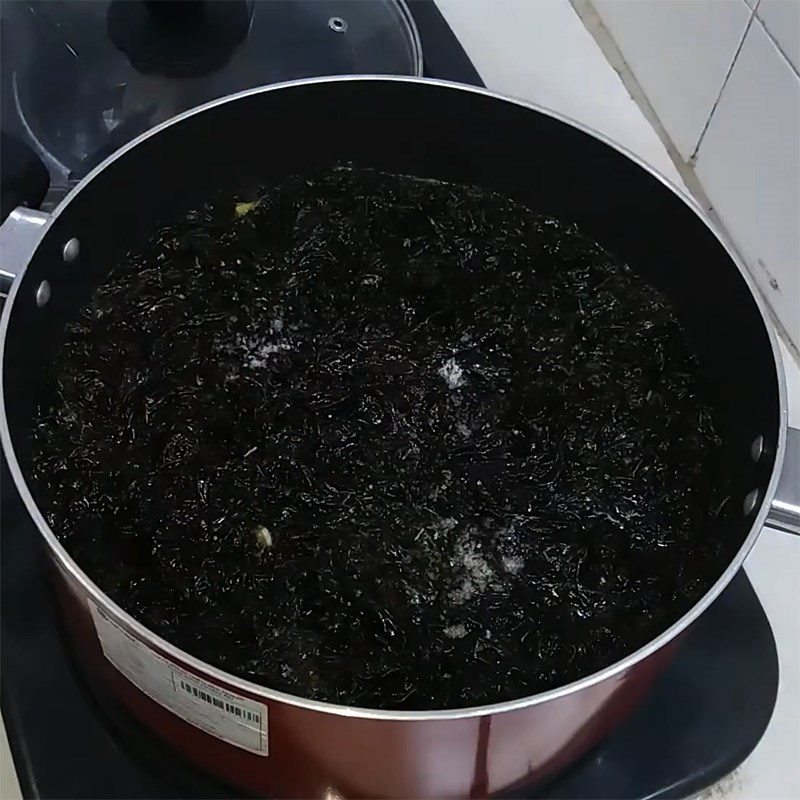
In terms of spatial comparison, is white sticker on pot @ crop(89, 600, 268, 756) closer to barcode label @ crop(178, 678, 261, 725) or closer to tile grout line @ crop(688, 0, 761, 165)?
barcode label @ crop(178, 678, 261, 725)

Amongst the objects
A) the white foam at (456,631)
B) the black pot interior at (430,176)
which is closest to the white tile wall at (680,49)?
the black pot interior at (430,176)

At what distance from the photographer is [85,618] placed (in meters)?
0.55

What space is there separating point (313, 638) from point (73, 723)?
0.17m

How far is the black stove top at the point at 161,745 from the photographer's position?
62 centimetres

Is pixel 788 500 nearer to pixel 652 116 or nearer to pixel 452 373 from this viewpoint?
pixel 452 373

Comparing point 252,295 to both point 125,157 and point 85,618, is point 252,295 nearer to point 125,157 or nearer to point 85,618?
point 125,157

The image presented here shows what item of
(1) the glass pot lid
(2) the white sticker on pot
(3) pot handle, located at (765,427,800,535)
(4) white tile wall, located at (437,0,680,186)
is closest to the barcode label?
(2) the white sticker on pot

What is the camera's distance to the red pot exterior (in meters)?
0.48

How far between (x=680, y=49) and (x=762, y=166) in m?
0.14

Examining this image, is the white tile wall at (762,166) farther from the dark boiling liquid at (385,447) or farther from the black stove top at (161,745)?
the black stove top at (161,745)

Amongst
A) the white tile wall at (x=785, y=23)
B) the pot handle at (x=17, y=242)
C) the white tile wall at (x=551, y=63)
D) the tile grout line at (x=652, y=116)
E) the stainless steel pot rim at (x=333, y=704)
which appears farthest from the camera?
the white tile wall at (x=551, y=63)

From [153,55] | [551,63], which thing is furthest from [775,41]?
[153,55]

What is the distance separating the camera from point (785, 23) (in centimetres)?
74

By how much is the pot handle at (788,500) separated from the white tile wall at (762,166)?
11.3 inches
